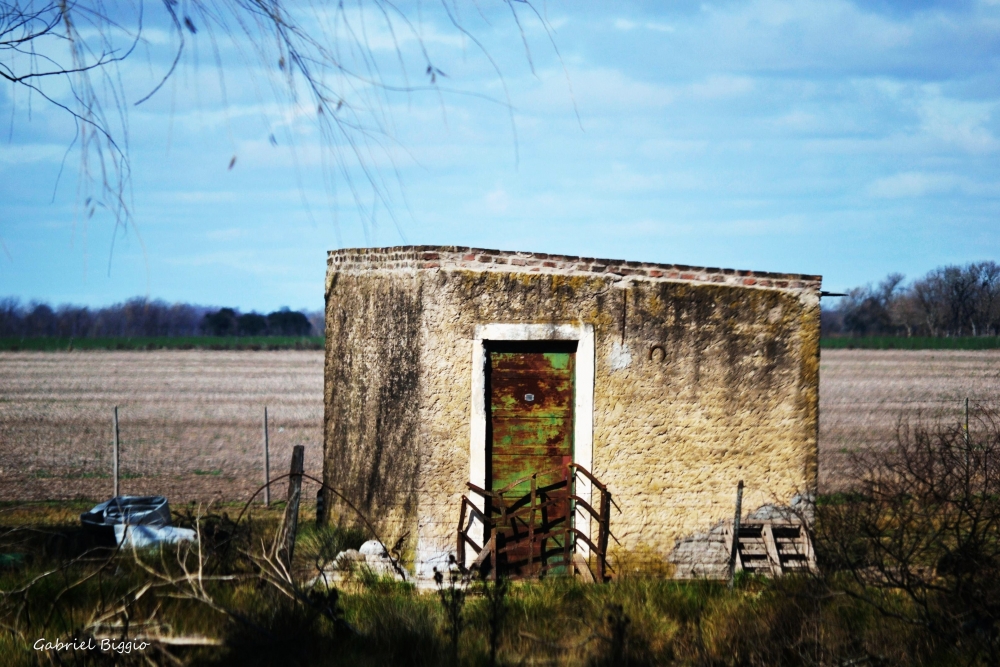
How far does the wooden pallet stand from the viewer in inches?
323

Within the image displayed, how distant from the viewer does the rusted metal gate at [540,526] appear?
784 centimetres

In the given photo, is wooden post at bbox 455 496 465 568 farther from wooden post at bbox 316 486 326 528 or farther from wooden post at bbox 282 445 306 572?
wooden post at bbox 316 486 326 528

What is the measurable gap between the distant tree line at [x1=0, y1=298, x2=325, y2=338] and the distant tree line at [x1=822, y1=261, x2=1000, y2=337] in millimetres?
43637

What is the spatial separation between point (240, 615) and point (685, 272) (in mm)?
5376

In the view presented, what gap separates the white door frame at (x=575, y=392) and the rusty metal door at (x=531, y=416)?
0.11 m

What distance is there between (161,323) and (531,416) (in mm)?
64212

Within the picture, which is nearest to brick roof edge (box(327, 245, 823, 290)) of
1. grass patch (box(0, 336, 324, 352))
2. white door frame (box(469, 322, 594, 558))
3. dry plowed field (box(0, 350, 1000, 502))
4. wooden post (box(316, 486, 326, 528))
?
white door frame (box(469, 322, 594, 558))

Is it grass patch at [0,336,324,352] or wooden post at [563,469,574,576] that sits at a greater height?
grass patch at [0,336,324,352]

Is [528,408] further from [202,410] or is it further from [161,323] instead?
[161,323]

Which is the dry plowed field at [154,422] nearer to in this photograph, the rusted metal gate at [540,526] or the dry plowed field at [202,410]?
the dry plowed field at [202,410]

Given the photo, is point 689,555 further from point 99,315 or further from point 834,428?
point 99,315

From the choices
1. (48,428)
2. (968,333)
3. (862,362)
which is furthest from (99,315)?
(968,333)

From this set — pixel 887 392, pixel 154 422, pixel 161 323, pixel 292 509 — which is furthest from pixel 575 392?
pixel 161 323

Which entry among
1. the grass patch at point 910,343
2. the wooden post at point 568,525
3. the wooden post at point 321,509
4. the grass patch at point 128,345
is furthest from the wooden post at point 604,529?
the grass patch at point 128,345
